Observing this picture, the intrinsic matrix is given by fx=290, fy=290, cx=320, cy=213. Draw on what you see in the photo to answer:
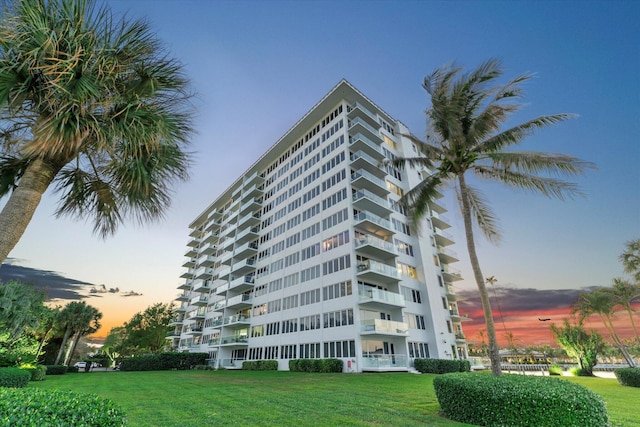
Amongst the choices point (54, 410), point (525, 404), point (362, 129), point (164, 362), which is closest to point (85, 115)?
point (54, 410)

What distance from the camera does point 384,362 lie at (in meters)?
25.7

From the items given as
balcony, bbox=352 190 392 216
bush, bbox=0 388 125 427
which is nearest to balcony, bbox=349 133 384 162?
balcony, bbox=352 190 392 216

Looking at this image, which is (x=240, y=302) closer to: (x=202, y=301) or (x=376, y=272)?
(x=202, y=301)

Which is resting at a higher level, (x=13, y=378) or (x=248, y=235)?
(x=248, y=235)

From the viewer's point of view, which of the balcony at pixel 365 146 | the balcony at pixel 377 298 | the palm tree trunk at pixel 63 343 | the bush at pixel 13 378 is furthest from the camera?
the palm tree trunk at pixel 63 343

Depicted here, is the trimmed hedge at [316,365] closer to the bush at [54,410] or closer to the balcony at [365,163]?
the balcony at [365,163]

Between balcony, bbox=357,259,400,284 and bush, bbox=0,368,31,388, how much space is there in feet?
78.1

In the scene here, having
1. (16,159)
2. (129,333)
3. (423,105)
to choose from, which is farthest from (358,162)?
(129,333)

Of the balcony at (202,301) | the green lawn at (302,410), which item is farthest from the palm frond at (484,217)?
the balcony at (202,301)

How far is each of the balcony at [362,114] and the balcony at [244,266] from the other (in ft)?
84.0

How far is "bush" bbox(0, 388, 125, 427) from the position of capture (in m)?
3.15

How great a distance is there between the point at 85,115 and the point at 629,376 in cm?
2794

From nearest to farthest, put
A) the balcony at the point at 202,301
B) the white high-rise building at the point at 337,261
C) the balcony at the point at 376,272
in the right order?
the balcony at the point at 376,272 < the white high-rise building at the point at 337,261 < the balcony at the point at 202,301

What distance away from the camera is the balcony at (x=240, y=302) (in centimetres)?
4081
